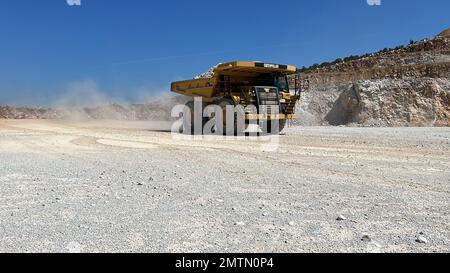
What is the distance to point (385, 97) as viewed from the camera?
1157 inches

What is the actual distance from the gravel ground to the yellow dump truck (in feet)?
26.5

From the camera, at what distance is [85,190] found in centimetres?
552

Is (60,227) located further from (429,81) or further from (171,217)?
(429,81)

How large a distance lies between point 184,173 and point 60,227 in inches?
131

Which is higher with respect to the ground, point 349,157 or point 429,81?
point 429,81

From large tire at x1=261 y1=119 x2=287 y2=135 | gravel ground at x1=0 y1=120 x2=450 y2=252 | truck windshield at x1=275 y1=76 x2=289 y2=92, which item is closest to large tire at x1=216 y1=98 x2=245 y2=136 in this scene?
large tire at x1=261 y1=119 x2=287 y2=135

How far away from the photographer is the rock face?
27.8 meters

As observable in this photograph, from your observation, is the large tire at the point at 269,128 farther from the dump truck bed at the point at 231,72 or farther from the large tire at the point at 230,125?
the dump truck bed at the point at 231,72

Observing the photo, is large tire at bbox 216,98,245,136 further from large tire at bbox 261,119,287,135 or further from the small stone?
the small stone

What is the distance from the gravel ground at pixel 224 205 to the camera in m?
3.49

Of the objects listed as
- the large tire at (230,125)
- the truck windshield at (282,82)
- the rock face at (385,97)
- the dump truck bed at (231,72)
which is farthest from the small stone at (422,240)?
the rock face at (385,97)

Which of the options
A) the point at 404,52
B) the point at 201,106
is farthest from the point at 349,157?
the point at 404,52

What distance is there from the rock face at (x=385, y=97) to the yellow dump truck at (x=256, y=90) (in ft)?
36.2

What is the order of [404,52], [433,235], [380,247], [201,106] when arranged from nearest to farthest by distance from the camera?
[380,247] < [433,235] < [201,106] < [404,52]
